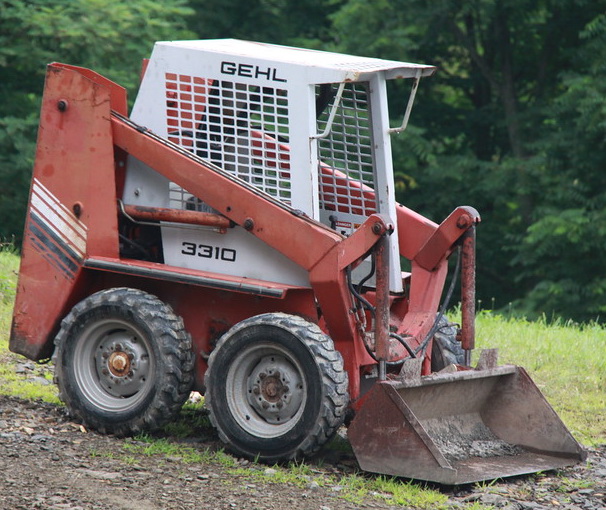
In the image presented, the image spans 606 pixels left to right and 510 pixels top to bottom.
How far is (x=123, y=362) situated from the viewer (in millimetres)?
6668

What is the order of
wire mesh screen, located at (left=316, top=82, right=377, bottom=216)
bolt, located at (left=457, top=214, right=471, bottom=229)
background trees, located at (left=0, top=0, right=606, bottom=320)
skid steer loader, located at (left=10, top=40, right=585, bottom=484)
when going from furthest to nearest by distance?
background trees, located at (left=0, top=0, right=606, bottom=320) → wire mesh screen, located at (left=316, top=82, right=377, bottom=216) → bolt, located at (left=457, top=214, right=471, bottom=229) → skid steer loader, located at (left=10, top=40, right=585, bottom=484)

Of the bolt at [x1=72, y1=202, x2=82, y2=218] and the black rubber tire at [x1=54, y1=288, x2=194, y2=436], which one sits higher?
the bolt at [x1=72, y1=202, x2=82, y2=218]

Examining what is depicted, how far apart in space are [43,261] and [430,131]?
15777mm

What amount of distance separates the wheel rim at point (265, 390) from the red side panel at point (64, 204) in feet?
3.87

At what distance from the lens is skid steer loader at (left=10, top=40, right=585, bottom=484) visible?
20.3ft

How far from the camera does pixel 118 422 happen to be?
658 cm

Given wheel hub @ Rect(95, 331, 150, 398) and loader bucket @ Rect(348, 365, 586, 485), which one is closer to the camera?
loader bucket @ Rect(348, 365, 586, 485)

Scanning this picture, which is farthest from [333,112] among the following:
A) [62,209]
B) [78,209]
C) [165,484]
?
[165,484]

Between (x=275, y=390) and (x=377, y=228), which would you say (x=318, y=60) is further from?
(x=275, y=390)

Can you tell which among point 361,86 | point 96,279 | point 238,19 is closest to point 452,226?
point 361,86

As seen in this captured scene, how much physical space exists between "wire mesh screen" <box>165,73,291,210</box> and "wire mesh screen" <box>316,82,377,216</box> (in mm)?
331

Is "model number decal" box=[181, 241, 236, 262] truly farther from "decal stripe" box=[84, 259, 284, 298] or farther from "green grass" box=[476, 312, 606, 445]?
"green grass" box=[476, 312, 606, 445]

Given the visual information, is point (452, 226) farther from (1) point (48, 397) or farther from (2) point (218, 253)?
(1) point (48, 397)

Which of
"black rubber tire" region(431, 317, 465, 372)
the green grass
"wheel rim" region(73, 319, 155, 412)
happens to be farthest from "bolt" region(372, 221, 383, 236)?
the green grass
